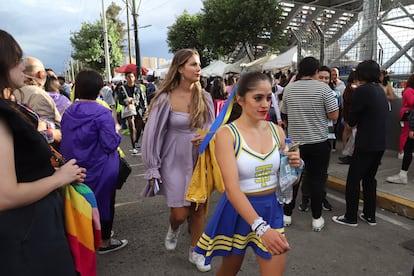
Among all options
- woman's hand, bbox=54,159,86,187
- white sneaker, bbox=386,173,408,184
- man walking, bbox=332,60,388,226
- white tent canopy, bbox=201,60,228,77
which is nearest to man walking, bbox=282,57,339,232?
man walking, bbox=332,60,388,226

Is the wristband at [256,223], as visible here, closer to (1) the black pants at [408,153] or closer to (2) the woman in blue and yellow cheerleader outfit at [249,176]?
(2) the woman in blue and yellow cheerleader outfit at [249,176]

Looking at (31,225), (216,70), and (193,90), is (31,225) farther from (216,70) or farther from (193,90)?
(216,70)

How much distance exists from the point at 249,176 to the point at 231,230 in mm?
355

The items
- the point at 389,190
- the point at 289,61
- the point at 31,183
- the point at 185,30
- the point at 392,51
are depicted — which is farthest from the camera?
the point at 185,30

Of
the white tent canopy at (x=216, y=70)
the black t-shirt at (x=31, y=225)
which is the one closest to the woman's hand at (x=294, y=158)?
the black t-shirt at (x=31, y=225)

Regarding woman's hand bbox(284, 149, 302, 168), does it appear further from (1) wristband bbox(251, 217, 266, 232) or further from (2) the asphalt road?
(2) the asphalt road

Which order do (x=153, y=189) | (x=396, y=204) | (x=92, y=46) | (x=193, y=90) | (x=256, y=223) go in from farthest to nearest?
1. (x=92, y=46)
2. (x=396, y=204)
3. (x=193, y=90)
4. (x=153, y=189)
5. (x=256, y=223)

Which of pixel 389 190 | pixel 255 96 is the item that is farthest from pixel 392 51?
pixel 255 96

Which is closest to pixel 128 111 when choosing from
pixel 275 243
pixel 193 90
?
pixel 193 90

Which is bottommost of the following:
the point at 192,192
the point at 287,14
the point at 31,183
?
the point at 192,192

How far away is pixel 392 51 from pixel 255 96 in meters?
6.79

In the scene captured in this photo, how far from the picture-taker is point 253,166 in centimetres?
192

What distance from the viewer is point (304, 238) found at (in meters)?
3.56

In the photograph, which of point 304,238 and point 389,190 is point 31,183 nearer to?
point 304,238
